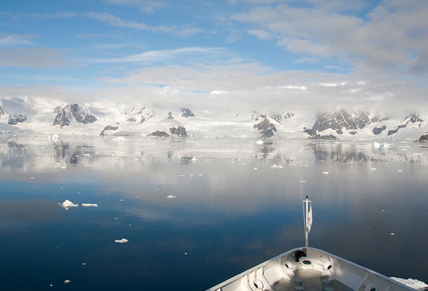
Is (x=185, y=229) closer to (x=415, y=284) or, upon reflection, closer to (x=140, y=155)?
(x=415, y=284)

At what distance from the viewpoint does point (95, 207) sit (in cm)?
1919

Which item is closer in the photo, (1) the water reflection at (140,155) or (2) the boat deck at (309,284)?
(2) the boat deck at (309,284)

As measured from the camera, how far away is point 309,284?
10.3 m

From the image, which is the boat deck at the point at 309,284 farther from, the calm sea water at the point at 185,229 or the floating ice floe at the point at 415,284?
the floating ice floe at the point at 415,284

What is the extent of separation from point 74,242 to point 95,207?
562cm

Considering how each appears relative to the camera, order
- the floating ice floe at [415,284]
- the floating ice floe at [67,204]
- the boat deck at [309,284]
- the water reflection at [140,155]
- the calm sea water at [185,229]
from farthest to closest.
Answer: the water reflection at [140,155] < the floating ice floe at [67,204] < the calm sea water at [185,229] < the boat deck at [309,284] < the floating ice floe at [415,284]

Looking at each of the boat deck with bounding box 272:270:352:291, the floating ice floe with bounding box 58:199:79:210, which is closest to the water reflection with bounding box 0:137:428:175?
the floating ice floe with bounding box 58:199:79:210

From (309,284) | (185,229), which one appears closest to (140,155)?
(185,229)

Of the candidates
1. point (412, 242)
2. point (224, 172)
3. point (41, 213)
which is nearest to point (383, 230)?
point (412, 242)

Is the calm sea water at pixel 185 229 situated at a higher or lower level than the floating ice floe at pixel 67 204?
lower

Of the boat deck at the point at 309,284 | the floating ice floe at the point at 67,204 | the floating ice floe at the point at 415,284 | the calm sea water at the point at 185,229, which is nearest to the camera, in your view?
the floating ice floe at the point at 415,284

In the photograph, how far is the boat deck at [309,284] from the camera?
9.97 m

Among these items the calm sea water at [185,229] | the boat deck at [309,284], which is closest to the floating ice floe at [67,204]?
the calm sea water at [185,229]

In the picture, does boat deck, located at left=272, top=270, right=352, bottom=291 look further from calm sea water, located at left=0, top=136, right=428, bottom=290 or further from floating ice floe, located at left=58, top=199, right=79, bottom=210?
floating ice floe, located at left=58, top=199, right=79, bottom=210
